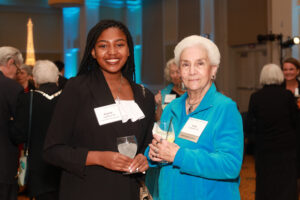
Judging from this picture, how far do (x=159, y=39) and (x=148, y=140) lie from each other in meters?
10.4

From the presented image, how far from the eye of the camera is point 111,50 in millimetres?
1814

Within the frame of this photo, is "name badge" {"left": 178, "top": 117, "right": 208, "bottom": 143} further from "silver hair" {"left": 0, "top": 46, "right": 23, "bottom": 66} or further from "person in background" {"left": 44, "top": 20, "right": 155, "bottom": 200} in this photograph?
"silver hair" {"left": 0, "top": 46, "right": 23, "bottom": 66}

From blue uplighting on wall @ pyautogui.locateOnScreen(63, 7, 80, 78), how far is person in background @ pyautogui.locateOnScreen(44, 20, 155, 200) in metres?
12.6

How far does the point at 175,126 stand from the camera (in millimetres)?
1696

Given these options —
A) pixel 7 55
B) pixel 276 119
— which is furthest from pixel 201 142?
pixel 276 119

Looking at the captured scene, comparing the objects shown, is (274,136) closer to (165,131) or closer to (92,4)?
(165,131)

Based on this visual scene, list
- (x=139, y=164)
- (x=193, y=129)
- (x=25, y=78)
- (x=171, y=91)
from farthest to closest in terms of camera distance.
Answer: (x=25, y=78) < (x=171, y=91) < (x=139, y=164) < (x=193, y=129)

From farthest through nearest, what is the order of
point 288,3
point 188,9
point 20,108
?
point 188,9 < point 288,3 < point 20,108

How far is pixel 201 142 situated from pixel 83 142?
57 cm

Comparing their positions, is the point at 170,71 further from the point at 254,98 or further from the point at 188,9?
the point at 188,9

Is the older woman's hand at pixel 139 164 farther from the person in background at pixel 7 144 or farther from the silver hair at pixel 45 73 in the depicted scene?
the silver hair at pixel 45 73

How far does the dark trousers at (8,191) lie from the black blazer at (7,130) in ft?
0.13

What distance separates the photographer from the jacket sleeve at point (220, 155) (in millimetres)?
1481

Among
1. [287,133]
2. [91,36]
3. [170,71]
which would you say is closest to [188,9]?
[170,71]
